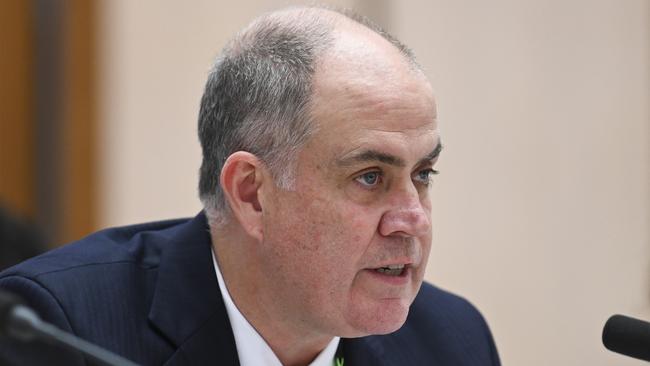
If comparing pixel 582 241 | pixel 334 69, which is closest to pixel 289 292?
pixel 334 69

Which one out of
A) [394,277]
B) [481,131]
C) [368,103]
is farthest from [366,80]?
[481,131]

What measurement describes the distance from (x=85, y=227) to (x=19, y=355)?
306cm

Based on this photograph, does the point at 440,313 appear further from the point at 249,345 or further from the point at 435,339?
the point at 249,345

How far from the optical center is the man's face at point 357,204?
7.16 feet

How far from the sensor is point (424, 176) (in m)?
2.29

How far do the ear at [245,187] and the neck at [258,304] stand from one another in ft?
0.17

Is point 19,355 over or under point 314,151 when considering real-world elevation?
under

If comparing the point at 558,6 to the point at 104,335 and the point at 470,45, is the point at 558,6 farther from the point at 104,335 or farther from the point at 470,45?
the point at 104,335

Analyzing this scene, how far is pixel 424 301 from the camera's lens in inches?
108

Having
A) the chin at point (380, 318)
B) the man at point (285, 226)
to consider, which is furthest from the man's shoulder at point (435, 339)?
the chin at point (380, 318)

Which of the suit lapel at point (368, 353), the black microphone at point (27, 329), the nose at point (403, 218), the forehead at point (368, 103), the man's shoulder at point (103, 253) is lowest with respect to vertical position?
the suit lapel at point (368, 353)

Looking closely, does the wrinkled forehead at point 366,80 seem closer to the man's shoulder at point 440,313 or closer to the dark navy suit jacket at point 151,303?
the dark navy suit jacket at point 151,303

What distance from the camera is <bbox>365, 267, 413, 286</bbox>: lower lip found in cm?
222

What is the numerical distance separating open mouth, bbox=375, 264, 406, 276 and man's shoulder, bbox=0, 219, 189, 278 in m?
0.52
